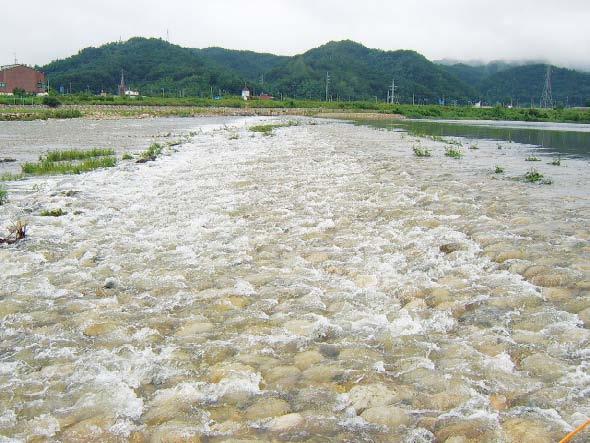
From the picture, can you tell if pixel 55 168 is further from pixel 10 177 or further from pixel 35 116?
pixel 35 116

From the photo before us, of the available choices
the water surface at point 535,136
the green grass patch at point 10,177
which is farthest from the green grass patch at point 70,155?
the water surface at point 535,136

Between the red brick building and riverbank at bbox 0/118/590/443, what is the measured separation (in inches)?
4986

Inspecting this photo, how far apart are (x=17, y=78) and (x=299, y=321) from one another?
5337 inches

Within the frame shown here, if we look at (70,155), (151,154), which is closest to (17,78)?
(70,155)

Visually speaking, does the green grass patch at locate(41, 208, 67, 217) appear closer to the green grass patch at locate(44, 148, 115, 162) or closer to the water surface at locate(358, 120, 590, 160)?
the green grass patch at locate(44, 148, 115, 162)

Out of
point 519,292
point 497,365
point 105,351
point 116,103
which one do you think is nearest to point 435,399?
point 497,365

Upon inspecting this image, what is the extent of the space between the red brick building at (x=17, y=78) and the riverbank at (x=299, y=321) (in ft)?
416

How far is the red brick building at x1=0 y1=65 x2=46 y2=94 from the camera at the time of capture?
11494 centimetres

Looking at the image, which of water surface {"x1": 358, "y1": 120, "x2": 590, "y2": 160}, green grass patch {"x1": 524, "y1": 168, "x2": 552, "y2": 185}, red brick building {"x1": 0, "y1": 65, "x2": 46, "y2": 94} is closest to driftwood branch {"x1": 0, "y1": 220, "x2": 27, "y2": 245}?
green grass patch {"x1": 524, "y1": 168, "x2": 552, "y2": 185}

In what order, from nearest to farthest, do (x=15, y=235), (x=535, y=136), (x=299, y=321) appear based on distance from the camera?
(x=299, y=321)
(x=15, y=235)
(x=535, y=136)

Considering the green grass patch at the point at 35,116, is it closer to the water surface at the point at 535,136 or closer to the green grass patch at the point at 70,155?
the green grass patch at the point at 70,155

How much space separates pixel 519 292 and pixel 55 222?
8.49 meters

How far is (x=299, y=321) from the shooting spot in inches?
199

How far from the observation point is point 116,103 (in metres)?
91.8
